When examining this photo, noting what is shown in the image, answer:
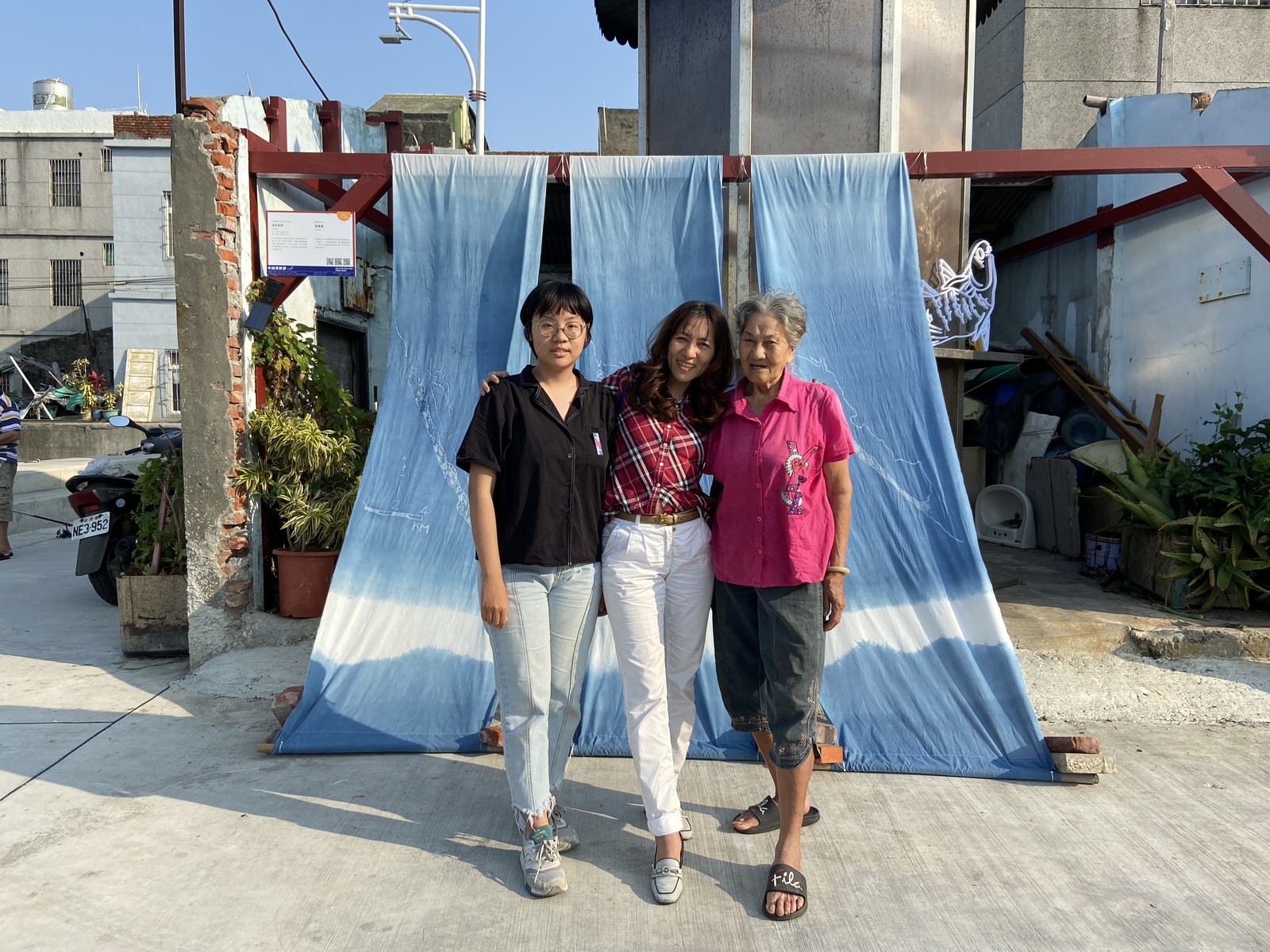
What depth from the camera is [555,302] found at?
271 cm

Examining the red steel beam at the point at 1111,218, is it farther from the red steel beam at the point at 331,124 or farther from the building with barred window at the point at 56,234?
the building with barred window at the point at 56,234

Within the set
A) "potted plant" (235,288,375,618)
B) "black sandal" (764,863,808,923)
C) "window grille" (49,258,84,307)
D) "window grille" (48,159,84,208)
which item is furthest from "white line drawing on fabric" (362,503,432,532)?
"window grille" (48,159,84,208)

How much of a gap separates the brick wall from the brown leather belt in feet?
67.0

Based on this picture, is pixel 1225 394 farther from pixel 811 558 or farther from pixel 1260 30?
pixel 1260 30

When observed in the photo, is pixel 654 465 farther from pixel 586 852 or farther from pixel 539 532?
pixel 586 852

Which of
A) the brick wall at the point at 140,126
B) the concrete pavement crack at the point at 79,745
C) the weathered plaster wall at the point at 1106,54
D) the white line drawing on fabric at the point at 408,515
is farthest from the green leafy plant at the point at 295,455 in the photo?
the brick wall at the point at 140,126

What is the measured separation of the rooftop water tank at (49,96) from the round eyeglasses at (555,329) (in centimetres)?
3400

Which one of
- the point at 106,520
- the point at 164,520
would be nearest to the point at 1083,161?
the point at 164,520

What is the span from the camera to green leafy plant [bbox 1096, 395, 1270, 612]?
4.97m

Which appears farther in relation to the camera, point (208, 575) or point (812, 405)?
point (208, 575)

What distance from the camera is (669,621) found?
2811 mm

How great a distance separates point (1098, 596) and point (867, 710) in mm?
2755

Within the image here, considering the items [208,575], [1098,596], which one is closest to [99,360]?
[208,575]

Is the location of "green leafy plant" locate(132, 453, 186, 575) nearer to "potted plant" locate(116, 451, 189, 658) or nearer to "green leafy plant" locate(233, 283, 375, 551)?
"potted plant" locate(116, 451, 189, 658)
